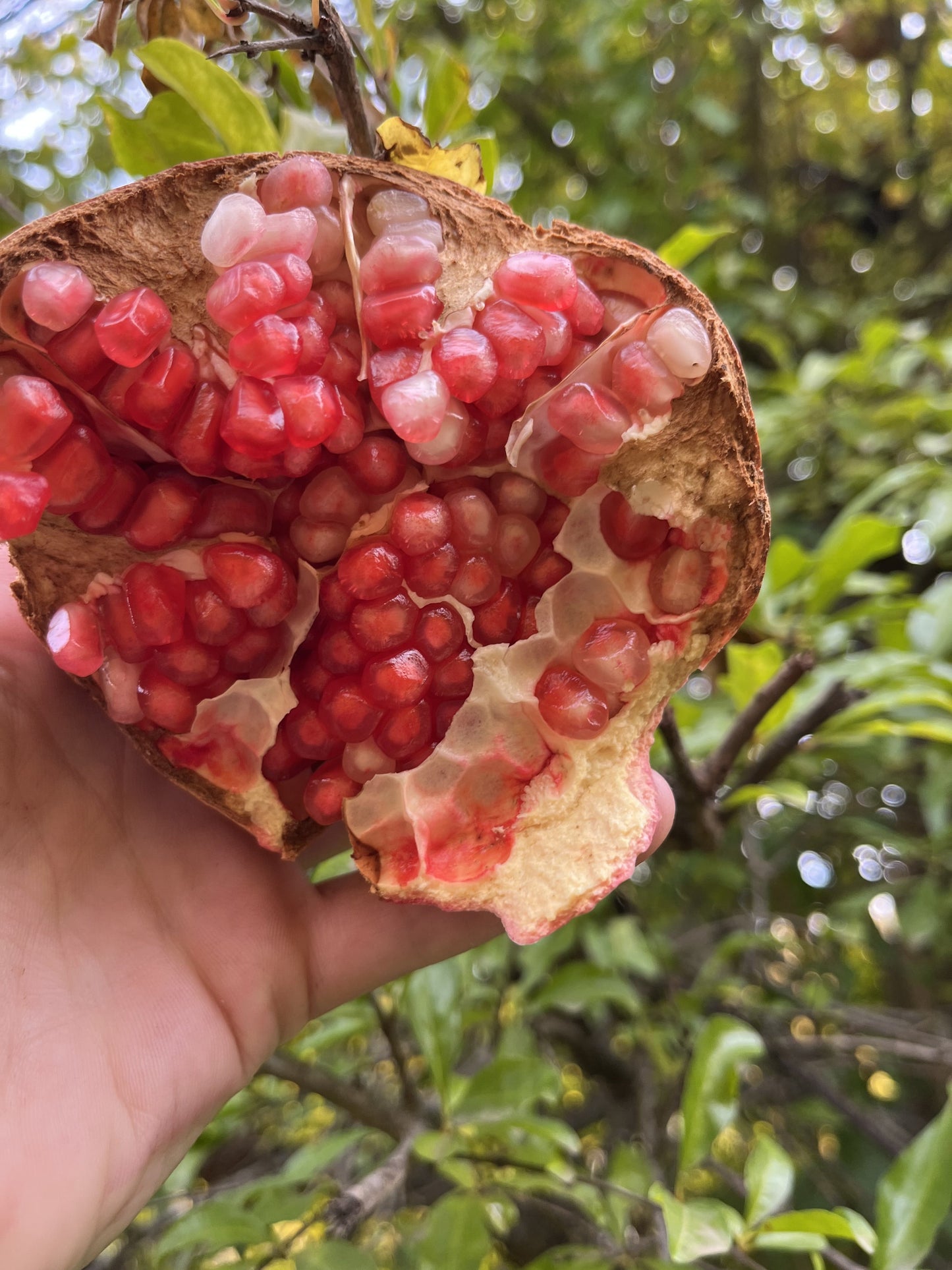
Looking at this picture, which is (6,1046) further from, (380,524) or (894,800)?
(894,800)

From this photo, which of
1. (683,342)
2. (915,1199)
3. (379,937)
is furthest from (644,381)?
(915,1199)

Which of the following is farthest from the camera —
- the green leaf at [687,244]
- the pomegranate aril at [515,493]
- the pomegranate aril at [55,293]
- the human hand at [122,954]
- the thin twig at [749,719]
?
the green leaf at [687,244]

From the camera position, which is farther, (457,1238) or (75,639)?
(457,1238)

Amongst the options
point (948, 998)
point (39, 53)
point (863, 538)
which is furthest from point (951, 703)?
point (39, 53)

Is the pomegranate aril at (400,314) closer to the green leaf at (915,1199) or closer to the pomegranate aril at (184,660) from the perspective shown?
the pomegranate aril at (184,660)

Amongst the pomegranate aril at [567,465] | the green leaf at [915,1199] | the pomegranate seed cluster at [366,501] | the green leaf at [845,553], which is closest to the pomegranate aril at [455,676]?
the pomegranate seed cluster at [366,501]

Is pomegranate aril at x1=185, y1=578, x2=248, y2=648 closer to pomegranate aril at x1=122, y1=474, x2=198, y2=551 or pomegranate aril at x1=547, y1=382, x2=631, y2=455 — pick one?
pomegranate aril at x1=122, y1=474, x2=198, y2=551

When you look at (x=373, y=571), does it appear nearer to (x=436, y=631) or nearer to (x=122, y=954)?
(x=436, y=631)
